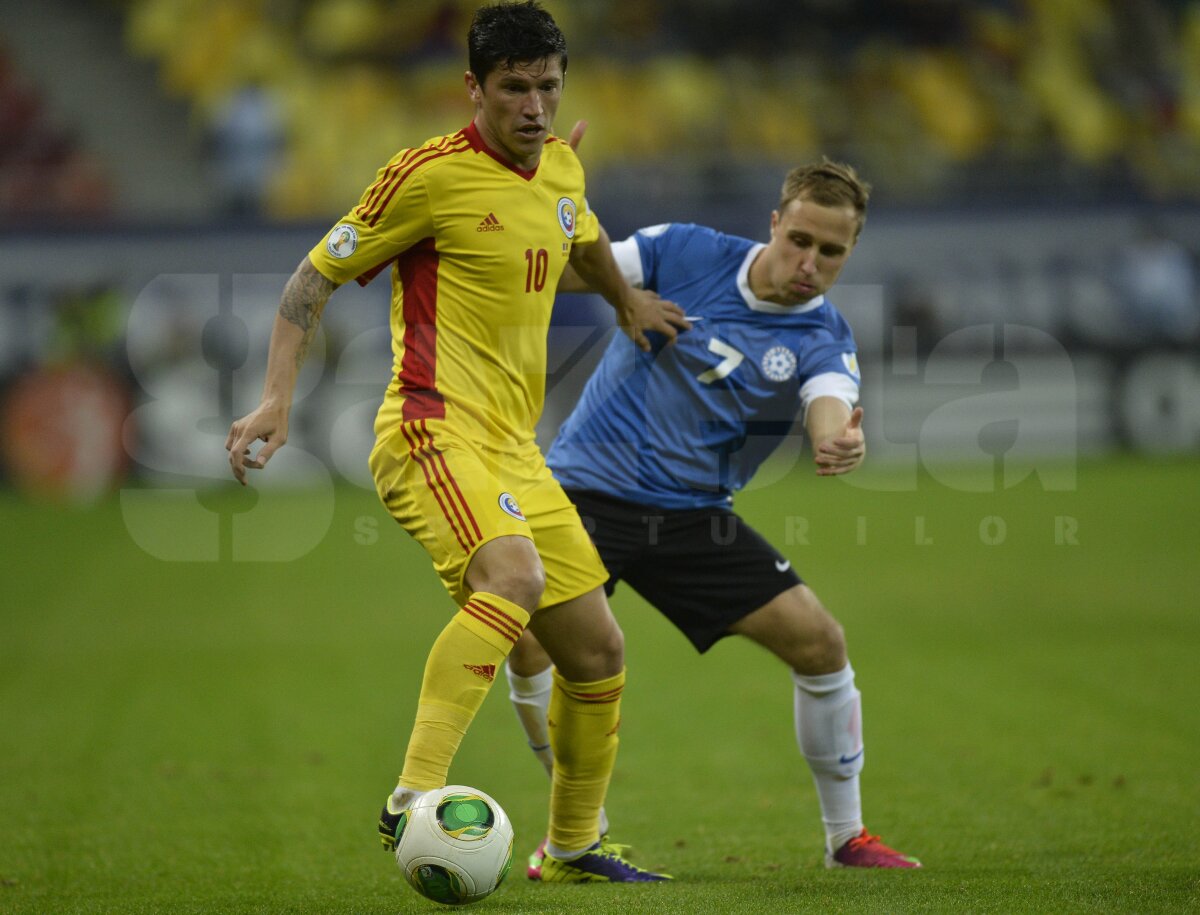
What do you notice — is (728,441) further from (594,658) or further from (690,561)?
(594,658)

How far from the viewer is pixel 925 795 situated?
5.63 meters

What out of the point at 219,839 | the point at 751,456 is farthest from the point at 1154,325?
the point at 219,839

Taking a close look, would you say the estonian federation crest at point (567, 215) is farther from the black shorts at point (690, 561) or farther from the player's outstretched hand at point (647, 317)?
the black shorts at point (690, 561)

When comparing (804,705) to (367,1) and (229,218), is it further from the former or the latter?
(367,1)

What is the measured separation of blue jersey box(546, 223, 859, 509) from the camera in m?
4.97

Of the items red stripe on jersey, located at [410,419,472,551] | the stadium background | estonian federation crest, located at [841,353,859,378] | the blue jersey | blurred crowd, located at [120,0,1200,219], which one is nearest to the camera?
red stripe on jersey, located at [410,419,472,551]

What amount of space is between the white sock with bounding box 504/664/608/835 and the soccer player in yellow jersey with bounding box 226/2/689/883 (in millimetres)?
511

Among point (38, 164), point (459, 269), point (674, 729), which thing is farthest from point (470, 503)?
point (38, 164)

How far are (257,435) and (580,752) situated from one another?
4.66 ft

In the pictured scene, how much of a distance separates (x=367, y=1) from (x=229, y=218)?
622 centimetres

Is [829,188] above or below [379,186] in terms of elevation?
above

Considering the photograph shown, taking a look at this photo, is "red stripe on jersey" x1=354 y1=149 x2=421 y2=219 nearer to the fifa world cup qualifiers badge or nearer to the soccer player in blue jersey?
the fifa world cup qualifiers badge

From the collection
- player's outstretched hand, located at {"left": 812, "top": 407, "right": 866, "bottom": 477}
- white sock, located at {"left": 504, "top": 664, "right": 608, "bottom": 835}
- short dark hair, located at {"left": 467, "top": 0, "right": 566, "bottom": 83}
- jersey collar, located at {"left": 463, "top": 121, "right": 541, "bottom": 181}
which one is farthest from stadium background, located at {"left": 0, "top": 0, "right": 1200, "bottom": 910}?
short dark hair, located at {"left": 467, "top": 0, "right": 566, "bottom": 83}

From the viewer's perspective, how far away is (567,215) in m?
4.39
